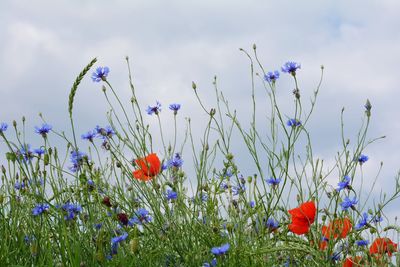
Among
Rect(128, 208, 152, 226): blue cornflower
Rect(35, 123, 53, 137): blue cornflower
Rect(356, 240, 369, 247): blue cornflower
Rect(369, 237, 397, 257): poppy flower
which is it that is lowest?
Rect(369, 237, 397, 257): poppy flower

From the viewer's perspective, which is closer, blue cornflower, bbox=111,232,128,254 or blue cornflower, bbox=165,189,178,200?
blue cornflower, bbox=111,232,128,254

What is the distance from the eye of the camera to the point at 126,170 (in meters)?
3.59

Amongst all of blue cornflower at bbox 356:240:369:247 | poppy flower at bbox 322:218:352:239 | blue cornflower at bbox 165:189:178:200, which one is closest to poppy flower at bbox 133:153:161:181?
blue cornflower at bbox 165:189:178:200

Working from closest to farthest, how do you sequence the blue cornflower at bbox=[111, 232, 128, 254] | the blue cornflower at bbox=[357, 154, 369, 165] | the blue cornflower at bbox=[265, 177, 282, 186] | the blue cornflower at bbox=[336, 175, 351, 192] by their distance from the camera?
the blue cornflower at bbox=[111, 232, 128, 254]
the blue cornflower at bbox=[336, 175, 351, 192]
the blue cornflower at bbox=[265, 177, 282, 186]
the blue cornflower at bbox=[357, 154, 369, 165]

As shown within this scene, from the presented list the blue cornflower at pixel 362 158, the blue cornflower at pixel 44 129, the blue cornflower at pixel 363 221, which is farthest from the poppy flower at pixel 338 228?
the blue cornflower at pixel 44 129

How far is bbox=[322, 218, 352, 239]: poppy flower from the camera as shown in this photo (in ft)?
10.4

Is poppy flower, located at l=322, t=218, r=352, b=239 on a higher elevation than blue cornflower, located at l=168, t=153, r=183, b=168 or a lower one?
lower

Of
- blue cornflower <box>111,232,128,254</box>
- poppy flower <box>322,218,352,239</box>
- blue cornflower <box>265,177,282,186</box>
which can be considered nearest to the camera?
blue cornflower <box>111,232,128,254</box>

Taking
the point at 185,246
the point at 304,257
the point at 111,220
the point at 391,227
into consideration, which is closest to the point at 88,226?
the point at 111,220

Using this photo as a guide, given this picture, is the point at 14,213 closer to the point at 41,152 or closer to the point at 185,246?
the point at 41,152

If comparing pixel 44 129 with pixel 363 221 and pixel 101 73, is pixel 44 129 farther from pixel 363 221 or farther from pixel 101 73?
pixel 363 221

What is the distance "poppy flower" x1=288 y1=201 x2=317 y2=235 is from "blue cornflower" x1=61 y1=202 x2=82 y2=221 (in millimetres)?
1037

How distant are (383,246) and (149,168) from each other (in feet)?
3.99

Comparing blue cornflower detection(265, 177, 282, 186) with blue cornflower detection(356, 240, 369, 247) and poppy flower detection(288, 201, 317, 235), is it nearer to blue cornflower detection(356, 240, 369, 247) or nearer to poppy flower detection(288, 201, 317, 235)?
poppy flower detection(288, 201, 317, 235)
